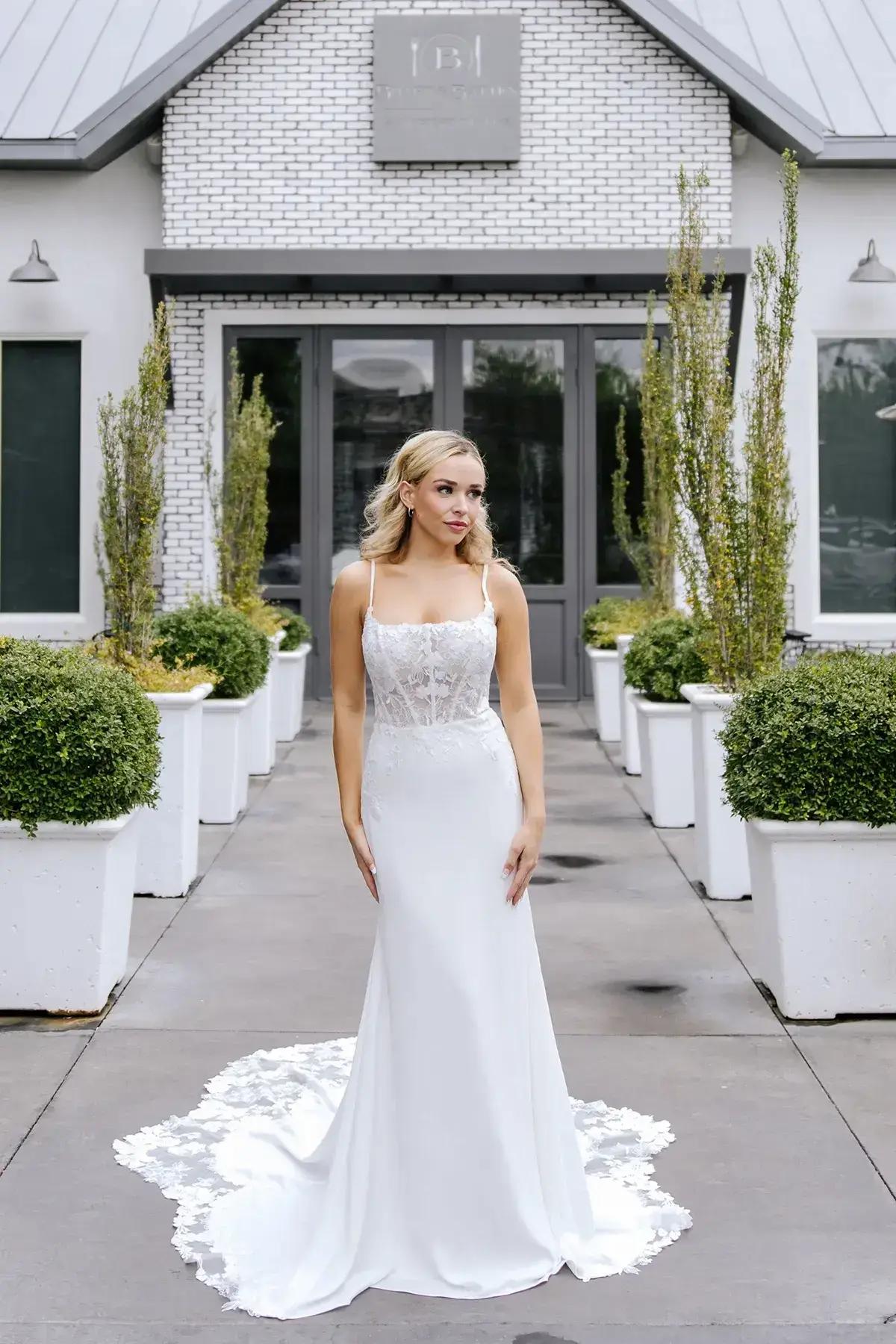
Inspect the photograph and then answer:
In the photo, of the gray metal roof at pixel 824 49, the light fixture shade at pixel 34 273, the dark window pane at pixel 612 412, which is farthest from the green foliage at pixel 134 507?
the gray metal roof at pixel 824 49

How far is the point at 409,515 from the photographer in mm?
4035

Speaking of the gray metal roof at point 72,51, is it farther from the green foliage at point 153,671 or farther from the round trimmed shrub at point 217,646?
the green foliage at point 153,671

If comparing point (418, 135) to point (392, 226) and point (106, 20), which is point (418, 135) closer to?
point (392, 226)

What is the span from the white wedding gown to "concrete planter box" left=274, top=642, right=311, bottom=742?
838 cm

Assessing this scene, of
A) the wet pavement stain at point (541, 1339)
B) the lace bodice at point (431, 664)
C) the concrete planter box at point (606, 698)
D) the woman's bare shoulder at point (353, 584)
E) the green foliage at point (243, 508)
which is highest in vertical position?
the green foliage at point (243, 508)

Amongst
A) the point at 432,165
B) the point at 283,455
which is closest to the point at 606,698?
the point at 283,455

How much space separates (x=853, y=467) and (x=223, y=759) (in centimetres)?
793

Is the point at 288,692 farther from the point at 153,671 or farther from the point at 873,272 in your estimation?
the point at 873,272

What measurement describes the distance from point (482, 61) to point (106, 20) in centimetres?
436

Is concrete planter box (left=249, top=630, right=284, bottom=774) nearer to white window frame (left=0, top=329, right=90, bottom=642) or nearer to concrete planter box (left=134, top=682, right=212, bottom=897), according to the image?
concrete planter box (left=134, top=682, right=212, bottom=897)

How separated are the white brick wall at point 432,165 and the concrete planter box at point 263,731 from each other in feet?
15.5

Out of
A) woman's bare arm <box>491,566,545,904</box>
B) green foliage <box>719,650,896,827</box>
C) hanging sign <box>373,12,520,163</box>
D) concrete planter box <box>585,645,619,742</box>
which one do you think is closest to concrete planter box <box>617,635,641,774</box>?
concrete planter box <box>585,645,619,742</box>

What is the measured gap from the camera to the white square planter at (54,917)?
567 centimetres

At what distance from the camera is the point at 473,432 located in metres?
15.2
